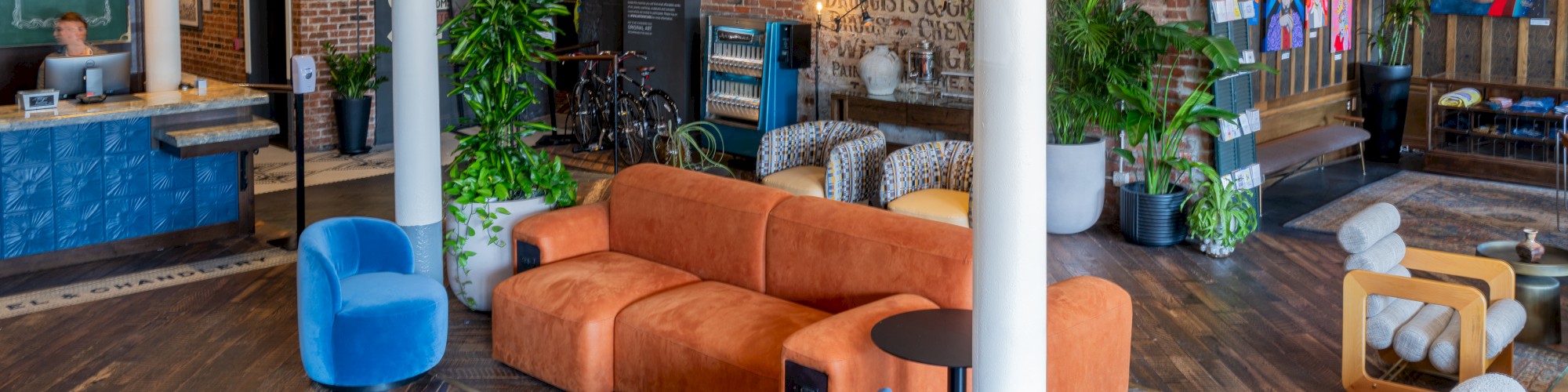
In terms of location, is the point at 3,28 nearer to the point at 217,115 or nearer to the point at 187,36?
the point at 217,115

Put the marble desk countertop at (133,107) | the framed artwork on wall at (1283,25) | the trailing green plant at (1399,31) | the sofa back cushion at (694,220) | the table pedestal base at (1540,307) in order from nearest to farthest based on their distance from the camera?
1. the sofa back cushion at (694,220)
2. the table pedestal base at (1540,307)
3. the marble desk countertop at (133,107)
4. the framed artwork on wall at (1283,25)
5. the trailing green plant at (1399,31)

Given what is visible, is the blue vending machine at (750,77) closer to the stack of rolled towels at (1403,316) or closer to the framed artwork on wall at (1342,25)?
the framed artwork on wall at (1342,25)

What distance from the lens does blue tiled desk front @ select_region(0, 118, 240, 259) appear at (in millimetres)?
7059

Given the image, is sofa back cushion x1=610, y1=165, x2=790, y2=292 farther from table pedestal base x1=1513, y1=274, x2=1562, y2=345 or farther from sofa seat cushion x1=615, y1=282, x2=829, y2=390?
table pedestal base x1=1513, y1=274, x2=1562, y2=345

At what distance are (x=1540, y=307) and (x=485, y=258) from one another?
4497 mm

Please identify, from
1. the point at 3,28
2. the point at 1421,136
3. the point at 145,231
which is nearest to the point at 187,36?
the point at 3,28

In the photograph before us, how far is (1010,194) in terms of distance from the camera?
3.40 metres

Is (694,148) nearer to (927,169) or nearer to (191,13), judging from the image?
(927,169)

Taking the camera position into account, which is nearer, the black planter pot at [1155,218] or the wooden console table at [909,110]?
the black planter pot at [1155,218]

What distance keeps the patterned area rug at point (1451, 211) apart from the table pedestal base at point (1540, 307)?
72.6 inches

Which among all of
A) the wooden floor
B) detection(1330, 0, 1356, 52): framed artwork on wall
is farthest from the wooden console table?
detection(1330, 0, 1356, 52): framed artwork on wall

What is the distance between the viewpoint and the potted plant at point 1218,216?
24.5ft

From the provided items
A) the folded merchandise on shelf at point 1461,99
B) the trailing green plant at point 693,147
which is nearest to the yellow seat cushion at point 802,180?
the trailing green plant at point 693,147

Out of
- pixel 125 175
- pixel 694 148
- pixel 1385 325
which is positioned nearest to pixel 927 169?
pixel 1385 325
